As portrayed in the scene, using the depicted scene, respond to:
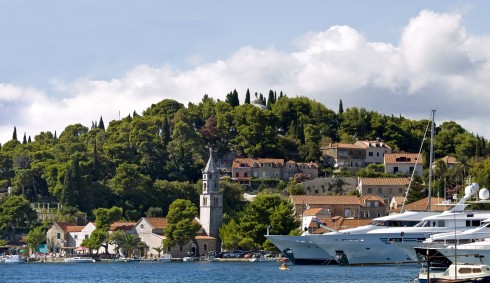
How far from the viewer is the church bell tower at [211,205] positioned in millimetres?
137750

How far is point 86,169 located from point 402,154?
43567 mm

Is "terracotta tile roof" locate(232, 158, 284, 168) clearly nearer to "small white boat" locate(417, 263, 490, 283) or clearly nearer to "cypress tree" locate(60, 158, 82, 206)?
"cypress tree" locate(60, 158, 82, 206)

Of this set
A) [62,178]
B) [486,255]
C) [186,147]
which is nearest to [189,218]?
[62,178]

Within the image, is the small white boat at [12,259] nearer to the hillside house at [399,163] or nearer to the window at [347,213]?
the window at [347,213]

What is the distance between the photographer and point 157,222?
13812 cm

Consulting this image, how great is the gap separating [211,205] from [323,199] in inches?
533

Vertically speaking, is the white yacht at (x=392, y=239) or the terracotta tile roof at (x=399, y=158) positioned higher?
the terracotta tile roof at (x=399, y=158)

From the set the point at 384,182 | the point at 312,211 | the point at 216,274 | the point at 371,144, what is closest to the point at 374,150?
the point at 371,144

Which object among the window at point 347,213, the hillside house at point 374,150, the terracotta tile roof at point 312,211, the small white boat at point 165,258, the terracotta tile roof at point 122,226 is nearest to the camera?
the small white boat at point 165,258

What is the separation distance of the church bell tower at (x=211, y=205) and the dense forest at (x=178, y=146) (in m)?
8.14

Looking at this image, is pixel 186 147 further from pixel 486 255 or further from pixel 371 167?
pixel 486 255

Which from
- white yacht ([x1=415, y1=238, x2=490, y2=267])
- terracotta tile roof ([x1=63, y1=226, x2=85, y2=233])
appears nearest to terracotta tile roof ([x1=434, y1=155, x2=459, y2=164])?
terracotta tile roof ([x1=63, y1=226, x2=85, y2=233])

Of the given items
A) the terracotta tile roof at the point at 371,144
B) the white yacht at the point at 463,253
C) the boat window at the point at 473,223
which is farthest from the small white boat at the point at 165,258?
the white yacht at the point at 463,253

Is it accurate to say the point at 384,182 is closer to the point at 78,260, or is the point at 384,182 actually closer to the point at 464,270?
the point at 78,260
